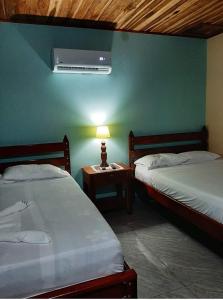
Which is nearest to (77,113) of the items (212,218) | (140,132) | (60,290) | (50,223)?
(140,132)

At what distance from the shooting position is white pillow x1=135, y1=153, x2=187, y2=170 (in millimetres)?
3154

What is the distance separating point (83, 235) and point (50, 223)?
30 cm

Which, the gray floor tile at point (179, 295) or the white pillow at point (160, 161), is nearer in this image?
the gray floor tile at point (179, 295)

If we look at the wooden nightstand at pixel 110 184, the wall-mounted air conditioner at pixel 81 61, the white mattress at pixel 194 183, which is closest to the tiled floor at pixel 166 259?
the wooden nightstand at pixel 110 184

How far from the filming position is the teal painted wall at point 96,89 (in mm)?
2936

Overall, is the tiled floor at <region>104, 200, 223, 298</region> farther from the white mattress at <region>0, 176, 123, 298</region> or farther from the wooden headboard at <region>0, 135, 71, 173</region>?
the wooden headboard at <region>0, 135, 71, 173</region>

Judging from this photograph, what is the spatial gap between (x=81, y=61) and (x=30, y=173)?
4.78 feet

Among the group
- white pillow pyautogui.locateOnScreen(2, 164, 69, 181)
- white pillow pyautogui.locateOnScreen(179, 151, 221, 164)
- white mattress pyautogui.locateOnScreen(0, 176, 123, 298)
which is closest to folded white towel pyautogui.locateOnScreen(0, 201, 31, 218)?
white mattress pyautogui.locateOnScreen(0, 176, 123, 298)

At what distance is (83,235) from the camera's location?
154 centimetres

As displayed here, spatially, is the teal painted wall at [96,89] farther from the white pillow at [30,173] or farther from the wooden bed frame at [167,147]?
the white pillow at [30,173]

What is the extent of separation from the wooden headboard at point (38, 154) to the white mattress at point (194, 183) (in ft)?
3.34

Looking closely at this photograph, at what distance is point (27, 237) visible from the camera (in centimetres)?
144

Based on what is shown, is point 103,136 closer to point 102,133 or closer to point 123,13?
point 102,133

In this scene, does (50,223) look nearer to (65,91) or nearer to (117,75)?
(65,91)
